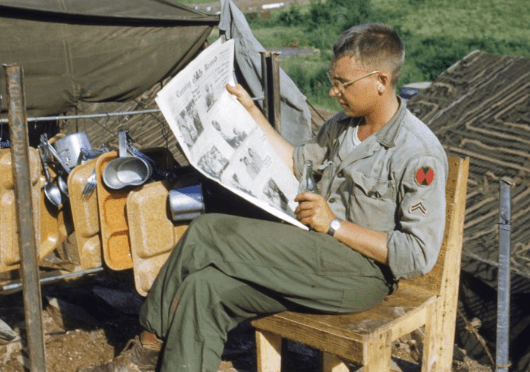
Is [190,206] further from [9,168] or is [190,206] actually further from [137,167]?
[9,168]

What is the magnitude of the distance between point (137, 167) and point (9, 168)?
22.4 inches

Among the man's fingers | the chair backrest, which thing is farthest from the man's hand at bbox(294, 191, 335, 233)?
the chair backrest

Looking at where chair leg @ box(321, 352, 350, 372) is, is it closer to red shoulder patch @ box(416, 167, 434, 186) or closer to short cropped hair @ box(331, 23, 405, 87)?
red shoulder patch @ box(416, 167, 434, 186)

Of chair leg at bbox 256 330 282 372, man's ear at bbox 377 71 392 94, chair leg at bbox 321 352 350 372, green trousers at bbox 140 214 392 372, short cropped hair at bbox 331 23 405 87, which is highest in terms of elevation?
short cropped hair at bbox 331 23 405 87

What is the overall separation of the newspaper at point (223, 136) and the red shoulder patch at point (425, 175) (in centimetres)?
45

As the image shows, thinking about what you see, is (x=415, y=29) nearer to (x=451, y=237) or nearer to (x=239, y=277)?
(x=451, y=237)

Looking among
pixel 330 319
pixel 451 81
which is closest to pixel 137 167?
pixel 330 319

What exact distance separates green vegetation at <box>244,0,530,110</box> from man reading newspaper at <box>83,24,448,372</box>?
11559 mm

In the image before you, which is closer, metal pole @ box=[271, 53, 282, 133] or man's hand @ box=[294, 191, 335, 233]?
man's hand @ box=[294, 191, 335, 233]

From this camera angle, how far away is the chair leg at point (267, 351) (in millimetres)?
2885

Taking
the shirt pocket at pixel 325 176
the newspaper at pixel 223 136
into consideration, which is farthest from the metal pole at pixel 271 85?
the shirt pocket at pixel 325 176

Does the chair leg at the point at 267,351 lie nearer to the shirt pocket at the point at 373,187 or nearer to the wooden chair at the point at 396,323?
the wooden chair at the point at 396,323

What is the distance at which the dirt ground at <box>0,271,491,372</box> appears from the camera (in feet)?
11.9

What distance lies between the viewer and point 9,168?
3.13 meters
